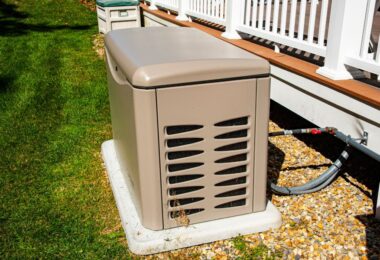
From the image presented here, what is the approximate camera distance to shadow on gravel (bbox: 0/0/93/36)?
31.5 feet

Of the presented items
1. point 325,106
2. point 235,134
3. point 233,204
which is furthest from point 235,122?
point 325,106

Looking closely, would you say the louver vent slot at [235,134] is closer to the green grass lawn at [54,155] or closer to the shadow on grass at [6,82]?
the green grass lawn at [54,155]

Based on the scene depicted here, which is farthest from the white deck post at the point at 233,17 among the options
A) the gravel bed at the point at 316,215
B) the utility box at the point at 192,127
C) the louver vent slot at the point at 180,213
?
the louver vent slot at the point at 180,213

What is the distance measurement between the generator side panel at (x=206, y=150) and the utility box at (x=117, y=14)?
6163 millimetres

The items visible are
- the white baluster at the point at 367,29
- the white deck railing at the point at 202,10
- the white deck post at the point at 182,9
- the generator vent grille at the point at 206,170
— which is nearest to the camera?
the generator vent grille at the point at 206,170

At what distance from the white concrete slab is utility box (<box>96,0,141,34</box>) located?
5921mm

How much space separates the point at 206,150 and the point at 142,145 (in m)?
0.39

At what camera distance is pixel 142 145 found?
2.53m

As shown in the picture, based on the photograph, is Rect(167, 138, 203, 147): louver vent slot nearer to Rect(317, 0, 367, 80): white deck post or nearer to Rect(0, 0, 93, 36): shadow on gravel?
Rect(317, 0, 367, 80): white deck post

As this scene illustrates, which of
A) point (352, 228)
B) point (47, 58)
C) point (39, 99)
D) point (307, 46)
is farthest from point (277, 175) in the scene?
point (47, 58)

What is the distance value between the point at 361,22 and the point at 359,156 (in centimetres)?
129

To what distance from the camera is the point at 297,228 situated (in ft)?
9.62

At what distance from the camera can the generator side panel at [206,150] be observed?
2.50 meters

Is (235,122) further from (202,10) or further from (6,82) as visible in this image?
(6,82)
